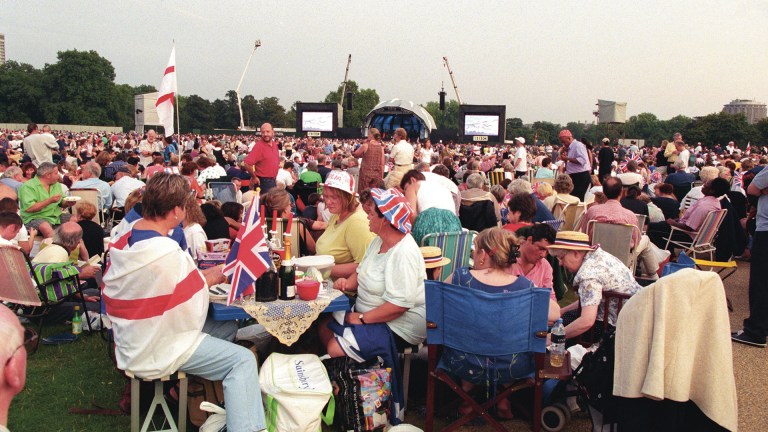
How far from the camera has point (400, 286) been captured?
366 centimetres

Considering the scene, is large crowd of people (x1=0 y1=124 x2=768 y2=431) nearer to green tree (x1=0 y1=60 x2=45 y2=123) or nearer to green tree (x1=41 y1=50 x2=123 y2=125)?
green tree (x1=41 y1=50 x2=123 y2=125)

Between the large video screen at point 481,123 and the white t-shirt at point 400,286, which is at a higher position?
the large video screen at point 481,123

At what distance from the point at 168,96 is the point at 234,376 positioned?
5486 mm

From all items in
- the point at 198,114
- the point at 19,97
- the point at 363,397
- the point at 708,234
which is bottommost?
the point at 363,397

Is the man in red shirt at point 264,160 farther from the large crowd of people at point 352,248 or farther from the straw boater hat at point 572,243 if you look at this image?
the straw boater hat at point 572,243

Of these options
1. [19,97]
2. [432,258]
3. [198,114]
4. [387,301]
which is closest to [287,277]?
[387,301]

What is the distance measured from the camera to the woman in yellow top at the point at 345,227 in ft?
15.0

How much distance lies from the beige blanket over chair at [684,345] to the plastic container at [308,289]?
5.79 feet

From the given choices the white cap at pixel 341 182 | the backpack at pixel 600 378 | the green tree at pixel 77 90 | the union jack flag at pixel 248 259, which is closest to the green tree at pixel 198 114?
the green tree at pixel 77 90

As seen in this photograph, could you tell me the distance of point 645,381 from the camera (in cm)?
273

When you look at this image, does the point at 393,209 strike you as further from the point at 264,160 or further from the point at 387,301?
the point at 264,160

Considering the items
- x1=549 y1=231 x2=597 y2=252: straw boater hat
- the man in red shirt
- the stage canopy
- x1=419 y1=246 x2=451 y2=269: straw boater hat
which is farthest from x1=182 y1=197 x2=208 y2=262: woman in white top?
the stage canopy

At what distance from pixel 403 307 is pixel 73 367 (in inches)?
108

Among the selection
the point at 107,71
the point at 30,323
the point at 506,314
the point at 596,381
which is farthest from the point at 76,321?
the point at 107,71
